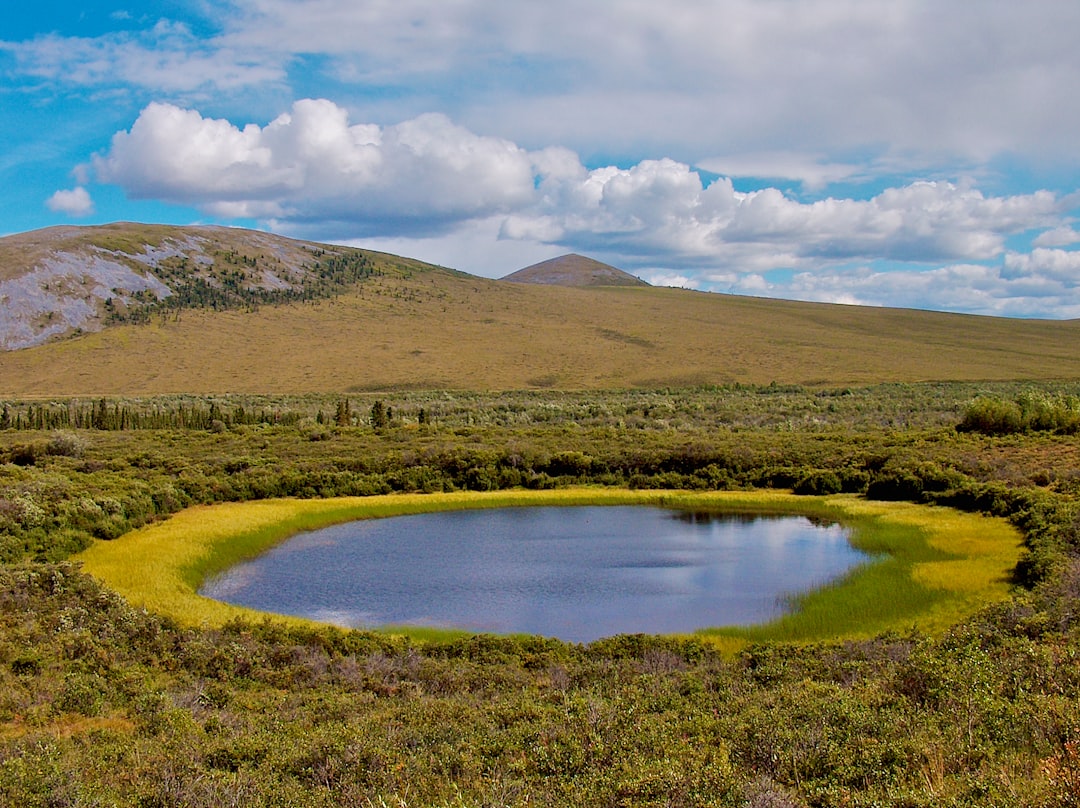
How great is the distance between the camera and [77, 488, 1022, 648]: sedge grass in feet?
57.8

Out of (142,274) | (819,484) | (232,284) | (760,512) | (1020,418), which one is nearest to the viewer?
(760,512)

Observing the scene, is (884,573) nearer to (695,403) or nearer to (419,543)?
(419,543)

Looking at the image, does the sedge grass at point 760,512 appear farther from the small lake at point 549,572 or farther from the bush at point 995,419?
the bush at point 995,419

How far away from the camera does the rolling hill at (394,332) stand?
102m

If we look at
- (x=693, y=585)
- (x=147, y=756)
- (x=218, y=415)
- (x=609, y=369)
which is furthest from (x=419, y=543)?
(x=609, y=369)

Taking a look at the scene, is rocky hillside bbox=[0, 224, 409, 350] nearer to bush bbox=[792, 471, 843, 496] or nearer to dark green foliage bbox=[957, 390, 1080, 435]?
bush bbox=[792, 471, 843, 496]

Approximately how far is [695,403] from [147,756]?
58814 millimetres

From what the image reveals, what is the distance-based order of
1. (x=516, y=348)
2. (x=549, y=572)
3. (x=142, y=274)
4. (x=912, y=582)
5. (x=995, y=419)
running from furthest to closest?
(x=142, y=274) → (x=516, y=348) → (x=995, y=419) → (x=549, y=572) → (x=912, y=582)

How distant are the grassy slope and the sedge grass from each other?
65.9 m

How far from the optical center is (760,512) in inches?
1224

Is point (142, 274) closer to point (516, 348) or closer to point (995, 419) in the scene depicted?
point (516, 348)

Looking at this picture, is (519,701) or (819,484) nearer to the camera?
(519,701)

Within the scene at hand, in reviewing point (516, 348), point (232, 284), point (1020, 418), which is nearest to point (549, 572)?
point (1020, 418)

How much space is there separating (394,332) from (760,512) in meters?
100
